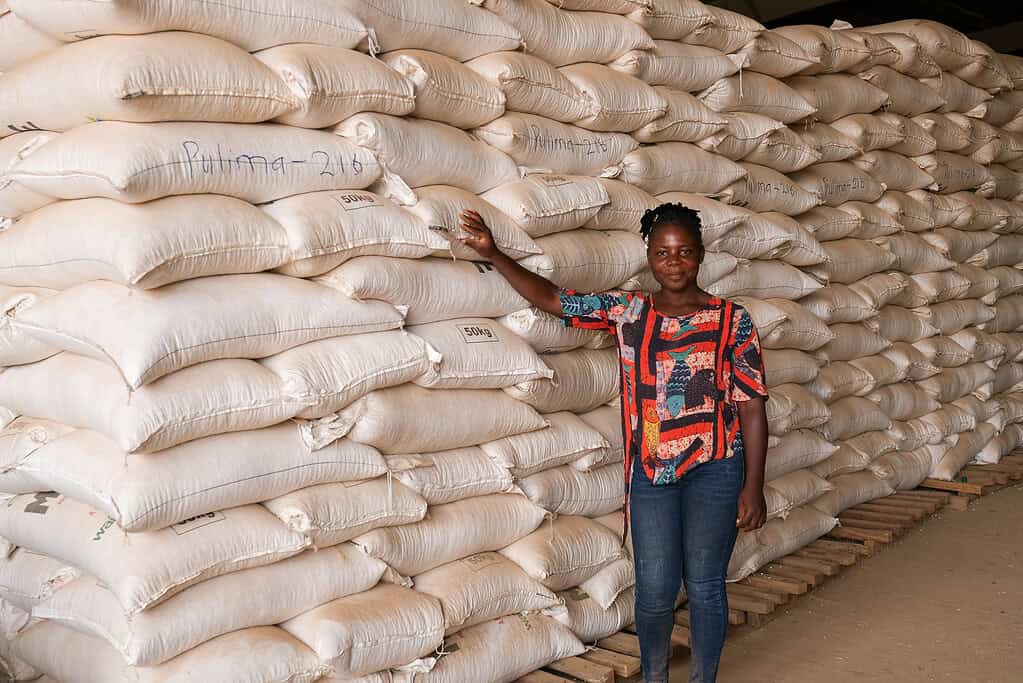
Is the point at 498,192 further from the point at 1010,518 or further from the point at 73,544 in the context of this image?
the point at 1010,518

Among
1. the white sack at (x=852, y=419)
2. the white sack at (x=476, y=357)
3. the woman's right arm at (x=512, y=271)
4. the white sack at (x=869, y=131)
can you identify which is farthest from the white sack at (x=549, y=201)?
the white sack at (x=869, y=131)

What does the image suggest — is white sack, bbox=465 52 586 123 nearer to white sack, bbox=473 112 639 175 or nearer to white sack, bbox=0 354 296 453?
white sack, bbox=473 112 639 175

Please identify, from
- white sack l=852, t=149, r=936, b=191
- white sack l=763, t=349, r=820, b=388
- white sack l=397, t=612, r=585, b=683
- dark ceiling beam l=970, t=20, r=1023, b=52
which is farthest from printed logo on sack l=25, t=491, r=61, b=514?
dark ceiling beam l=970, t=20, r=1023, b=52

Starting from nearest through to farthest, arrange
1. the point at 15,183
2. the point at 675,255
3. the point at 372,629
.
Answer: the point at 372,629
the point at 15,183
the point at 675,255

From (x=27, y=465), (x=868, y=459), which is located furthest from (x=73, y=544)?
(x=868, y=459)

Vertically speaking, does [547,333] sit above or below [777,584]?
above

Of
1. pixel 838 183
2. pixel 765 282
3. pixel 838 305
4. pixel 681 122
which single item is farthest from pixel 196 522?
pixel 838 183

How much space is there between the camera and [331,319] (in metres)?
2.53

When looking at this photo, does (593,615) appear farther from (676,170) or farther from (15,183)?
(15,183)

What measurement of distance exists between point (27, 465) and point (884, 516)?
12.1 ft

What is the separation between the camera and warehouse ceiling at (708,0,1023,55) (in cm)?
707

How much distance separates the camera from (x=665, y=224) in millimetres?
2750

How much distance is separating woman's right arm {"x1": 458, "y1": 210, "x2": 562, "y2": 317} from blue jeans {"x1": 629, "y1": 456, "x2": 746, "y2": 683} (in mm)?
538

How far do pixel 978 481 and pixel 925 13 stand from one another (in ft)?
13.9
